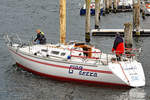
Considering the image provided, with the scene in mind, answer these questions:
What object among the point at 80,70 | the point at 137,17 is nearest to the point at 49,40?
the point at 137,17

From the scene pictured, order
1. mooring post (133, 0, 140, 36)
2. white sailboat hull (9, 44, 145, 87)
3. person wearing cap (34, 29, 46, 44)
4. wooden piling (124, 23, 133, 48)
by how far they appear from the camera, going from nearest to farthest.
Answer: white sailboat hull (9, 44, 145, 87) < person wearing cap (34, 29, 46, 44) < wooden piling (124, 23, 133, 48) < mooring post (133, 0, 140, 36)

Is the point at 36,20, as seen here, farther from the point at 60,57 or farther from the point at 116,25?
the point at 60,57

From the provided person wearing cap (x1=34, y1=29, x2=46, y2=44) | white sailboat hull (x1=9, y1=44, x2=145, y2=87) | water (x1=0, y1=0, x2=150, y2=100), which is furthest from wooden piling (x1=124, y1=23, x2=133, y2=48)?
white sailboat hull (x1=9, y1=44, x2=145, y2=87)

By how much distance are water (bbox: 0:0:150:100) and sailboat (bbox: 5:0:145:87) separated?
2.08ft

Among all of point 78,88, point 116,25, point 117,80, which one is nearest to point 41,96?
point 78,88

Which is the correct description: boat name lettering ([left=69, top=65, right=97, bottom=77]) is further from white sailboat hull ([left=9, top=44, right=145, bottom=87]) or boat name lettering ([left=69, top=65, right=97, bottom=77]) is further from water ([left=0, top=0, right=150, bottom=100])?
water ([left=0, top=0, right=150, bottom=100])

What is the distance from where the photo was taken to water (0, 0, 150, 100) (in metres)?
28.7

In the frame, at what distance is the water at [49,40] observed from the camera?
28672 mm

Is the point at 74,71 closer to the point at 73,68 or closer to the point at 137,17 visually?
the point at 73,68

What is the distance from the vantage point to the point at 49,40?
158 ft

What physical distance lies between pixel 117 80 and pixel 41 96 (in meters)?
6.01

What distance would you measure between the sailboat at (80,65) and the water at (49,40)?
63 cm

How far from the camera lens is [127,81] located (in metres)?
28.8

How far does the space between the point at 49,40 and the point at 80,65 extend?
18789mm
